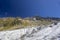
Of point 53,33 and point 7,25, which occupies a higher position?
point 53,33

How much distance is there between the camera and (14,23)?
1465 centimetres

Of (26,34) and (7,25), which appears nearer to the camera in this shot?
(26,34)

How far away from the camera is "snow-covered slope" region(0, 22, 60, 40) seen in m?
8.82

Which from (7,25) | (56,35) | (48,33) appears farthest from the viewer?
(7,25)

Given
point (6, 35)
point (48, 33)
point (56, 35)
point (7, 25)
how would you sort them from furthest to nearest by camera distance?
point (7, 25) < point (6, 35) < point (48, 33) < point (56, 35)

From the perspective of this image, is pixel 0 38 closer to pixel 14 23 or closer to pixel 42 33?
pixel 42 33

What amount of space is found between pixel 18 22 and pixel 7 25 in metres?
0.83

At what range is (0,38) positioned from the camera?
10.5 m

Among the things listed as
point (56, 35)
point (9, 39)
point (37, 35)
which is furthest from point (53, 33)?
point (9, 39)

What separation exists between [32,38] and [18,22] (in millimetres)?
5735

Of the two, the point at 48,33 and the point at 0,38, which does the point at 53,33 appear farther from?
the point at 0,38

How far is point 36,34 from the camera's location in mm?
9602

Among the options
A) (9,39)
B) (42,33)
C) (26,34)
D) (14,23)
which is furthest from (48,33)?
(14,23)

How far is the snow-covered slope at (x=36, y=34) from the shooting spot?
28.9 feet
